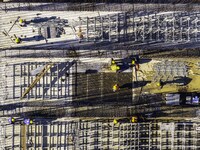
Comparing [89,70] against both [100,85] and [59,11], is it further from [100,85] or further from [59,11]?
[59,11]

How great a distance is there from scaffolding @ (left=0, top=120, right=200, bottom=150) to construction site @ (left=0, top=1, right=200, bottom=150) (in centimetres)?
6

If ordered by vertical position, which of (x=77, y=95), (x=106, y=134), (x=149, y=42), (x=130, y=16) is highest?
(x=130, y=16)

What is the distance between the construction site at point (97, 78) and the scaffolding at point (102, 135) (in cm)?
6

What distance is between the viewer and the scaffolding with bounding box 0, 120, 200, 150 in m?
17.7

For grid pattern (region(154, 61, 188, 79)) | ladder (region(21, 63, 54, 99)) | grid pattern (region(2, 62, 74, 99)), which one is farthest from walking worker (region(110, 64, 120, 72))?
ladder (region(21, 63, 54, 99))

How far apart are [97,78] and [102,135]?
3391 millimetres

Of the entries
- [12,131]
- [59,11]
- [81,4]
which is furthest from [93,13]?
[12,131]

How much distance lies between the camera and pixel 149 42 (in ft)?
57.8

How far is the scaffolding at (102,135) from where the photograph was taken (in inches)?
696

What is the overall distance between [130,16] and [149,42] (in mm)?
1882

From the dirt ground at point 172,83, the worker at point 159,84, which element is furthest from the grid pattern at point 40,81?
the worker at point 159,84

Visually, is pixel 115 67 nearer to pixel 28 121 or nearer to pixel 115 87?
pixel 115 87

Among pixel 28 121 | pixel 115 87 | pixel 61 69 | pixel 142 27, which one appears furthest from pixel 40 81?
pixel 142 27

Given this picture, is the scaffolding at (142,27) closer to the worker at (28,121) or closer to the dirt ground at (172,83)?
the dirt ground at (172,83)
